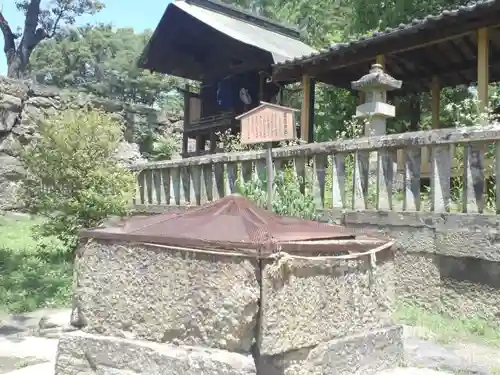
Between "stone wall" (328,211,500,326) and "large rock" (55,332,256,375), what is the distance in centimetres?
292

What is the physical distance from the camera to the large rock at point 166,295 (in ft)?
10.2

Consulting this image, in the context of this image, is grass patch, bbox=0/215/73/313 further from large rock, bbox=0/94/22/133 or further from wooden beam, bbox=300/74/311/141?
wooden beam, bbox=300/74/311/141

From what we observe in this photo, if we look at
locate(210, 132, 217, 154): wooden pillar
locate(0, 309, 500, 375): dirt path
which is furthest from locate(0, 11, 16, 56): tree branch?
locate(0, 309, 500, 375): dirt path

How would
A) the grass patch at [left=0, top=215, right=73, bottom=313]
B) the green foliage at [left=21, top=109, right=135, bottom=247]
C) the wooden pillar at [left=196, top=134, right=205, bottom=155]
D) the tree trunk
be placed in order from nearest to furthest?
1. the grass patch at [left=0, top=215, right=73, bottom=313]
2. the green foliage at [left=21, top=109, right=135, bottom=247]
3. the wooden pillar at [left=196, top=134, right=205, bottom=155]
4. the tree trunk

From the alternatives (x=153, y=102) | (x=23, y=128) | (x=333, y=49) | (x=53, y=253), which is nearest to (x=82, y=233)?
(x=53, y=253)

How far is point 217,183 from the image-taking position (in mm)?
7848

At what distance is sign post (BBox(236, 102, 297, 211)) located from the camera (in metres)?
5.57

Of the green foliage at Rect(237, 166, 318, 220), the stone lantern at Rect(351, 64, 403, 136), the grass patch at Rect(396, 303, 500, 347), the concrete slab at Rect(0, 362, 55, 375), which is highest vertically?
the stone lantern at Rect(351, 64, 403, 136)

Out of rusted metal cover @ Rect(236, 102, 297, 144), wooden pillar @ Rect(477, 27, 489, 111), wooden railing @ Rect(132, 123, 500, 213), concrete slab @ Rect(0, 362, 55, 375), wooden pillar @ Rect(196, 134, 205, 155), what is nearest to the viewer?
concrete slab @ Rect(0, 362, 55, 375)

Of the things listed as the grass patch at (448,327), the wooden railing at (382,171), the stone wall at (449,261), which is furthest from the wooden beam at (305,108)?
the grass patch at (448,327)

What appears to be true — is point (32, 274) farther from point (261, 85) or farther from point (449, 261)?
point (261, 85)

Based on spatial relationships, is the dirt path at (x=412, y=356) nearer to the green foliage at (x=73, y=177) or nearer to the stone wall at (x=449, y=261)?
the stone wall at (x=449, y=261)

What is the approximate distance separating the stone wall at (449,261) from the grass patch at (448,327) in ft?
0.25

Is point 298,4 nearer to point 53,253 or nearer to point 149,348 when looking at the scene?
point 53,253
